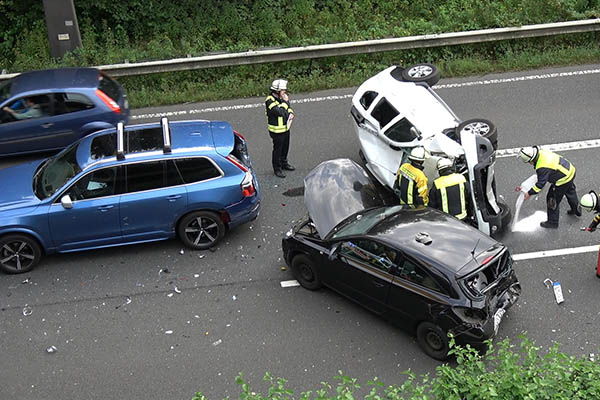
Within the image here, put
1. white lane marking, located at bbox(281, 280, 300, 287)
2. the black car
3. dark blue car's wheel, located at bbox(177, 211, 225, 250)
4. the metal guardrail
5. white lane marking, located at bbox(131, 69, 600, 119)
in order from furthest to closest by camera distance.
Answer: the metal guardrail, white lane marking, located at bbox(131, 69, 600, 119), dark blue car's wheel, located at bbox(177, 211, 225, 250), white lane marking, located at bbox(281, 280, 300, 287), the black car

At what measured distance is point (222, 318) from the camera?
9117 millimetres

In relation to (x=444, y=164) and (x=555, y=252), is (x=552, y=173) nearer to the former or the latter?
(x=555, y=252)

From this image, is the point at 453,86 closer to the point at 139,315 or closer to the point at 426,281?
the point at 426,281

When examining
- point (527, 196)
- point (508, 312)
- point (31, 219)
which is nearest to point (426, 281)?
point (508, 312)

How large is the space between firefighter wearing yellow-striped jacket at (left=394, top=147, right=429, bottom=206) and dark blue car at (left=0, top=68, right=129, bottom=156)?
5.58 metres

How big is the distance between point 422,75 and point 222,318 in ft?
17.1

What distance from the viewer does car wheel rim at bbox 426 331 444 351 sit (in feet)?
26.7

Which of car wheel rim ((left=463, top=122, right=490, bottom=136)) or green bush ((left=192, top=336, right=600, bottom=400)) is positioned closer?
green bush ((left=192, top=336, right=600, bottom=400))

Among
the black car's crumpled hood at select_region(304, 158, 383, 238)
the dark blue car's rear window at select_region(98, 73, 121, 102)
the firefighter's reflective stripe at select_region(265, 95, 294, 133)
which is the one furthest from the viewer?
the dark blue car's rear window at select_region(98, 73, 121, 102)

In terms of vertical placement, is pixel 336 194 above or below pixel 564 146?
above

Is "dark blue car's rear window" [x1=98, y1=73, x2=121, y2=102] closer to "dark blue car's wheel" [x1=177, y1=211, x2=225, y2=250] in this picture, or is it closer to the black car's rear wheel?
"dark blue car's wheel" [x1=177, y1=211, x2=225, y2=250]

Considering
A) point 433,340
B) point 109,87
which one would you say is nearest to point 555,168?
point 433,340

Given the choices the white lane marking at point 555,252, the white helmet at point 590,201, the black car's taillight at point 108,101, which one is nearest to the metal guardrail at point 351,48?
the black car's taillight at point 108,101

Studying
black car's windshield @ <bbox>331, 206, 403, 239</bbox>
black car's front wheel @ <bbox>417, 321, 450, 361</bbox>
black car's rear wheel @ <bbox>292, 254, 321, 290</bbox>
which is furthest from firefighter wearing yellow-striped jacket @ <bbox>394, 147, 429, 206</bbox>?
black car's front wheel @ <bbox>417, 321, 450, 361</bbox>
